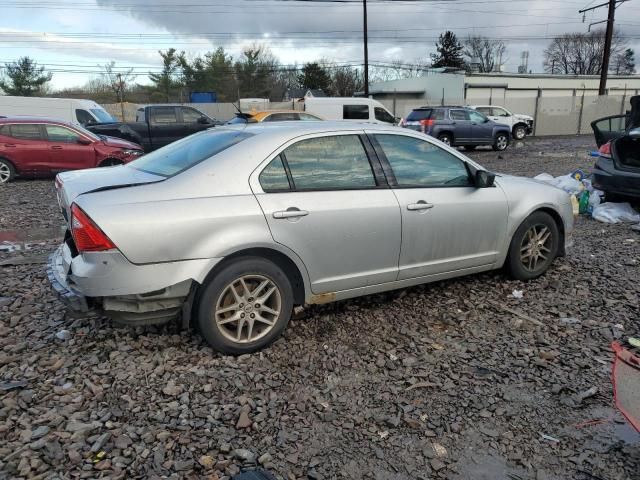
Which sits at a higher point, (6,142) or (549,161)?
(6,142)

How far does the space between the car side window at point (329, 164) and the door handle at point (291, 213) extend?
0.62 feet

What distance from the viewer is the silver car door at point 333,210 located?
3.47 metres

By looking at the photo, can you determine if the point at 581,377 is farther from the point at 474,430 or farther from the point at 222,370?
the point at 222,370

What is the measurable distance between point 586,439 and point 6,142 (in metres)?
12.6

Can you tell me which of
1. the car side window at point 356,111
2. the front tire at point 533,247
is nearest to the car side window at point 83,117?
the car side window at point 356,111

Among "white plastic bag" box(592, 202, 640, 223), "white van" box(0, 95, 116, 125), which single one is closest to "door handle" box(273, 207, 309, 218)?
"white plastic bag" box(592, 202, 640, 223)

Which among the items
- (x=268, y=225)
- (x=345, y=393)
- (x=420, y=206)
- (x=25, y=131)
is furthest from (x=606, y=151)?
(x=25, y=131)

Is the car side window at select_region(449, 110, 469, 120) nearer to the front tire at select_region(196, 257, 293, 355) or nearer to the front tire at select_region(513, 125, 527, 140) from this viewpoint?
the front tire at select_region(513, 125, 527, 140)

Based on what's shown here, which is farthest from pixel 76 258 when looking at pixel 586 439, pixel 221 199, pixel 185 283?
pixel 586 439

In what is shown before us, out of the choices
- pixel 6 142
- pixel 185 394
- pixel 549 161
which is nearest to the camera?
pixel 185 394

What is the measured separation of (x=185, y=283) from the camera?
316cm

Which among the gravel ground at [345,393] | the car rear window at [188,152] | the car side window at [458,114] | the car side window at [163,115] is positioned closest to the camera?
the gravel ground at [345,393]

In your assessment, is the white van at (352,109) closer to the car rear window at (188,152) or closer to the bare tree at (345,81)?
the car rear window at (188,152)

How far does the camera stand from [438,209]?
13.3 feet
